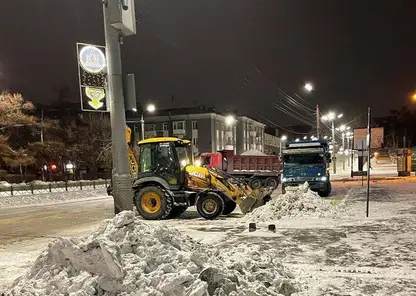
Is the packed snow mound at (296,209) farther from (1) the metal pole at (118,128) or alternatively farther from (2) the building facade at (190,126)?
(2) the building facade at (190,126)

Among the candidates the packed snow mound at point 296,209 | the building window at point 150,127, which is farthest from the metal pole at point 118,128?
the building window at point 150,127

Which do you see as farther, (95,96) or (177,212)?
(177,212)

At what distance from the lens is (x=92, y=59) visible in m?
7.56

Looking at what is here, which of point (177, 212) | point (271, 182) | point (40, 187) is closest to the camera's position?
point (177, 212)

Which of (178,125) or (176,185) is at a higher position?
(178,125)

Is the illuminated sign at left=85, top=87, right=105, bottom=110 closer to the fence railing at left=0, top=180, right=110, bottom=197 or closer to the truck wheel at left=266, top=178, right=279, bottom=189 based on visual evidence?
the fence railing at left=0, top=180, right=110, bottom=197

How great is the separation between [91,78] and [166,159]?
694cm

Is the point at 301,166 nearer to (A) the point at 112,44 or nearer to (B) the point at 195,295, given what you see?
(A) the point at 112,44

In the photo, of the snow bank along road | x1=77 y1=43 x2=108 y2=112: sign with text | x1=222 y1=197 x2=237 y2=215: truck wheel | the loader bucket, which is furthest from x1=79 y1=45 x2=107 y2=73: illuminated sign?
x1=222 y1=197 x2=237 y2=215: truck wheel

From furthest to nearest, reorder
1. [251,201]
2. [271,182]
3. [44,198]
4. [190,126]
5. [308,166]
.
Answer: [190,126], [271,182], [44,198], [308,166], [251,201]

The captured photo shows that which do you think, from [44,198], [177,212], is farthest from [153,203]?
[44,198]

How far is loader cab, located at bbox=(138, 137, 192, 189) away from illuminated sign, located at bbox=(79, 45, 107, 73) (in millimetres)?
6613

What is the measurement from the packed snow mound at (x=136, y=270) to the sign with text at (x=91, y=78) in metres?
2.68

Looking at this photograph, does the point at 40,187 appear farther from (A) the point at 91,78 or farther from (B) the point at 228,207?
(A) the point at 91,78
